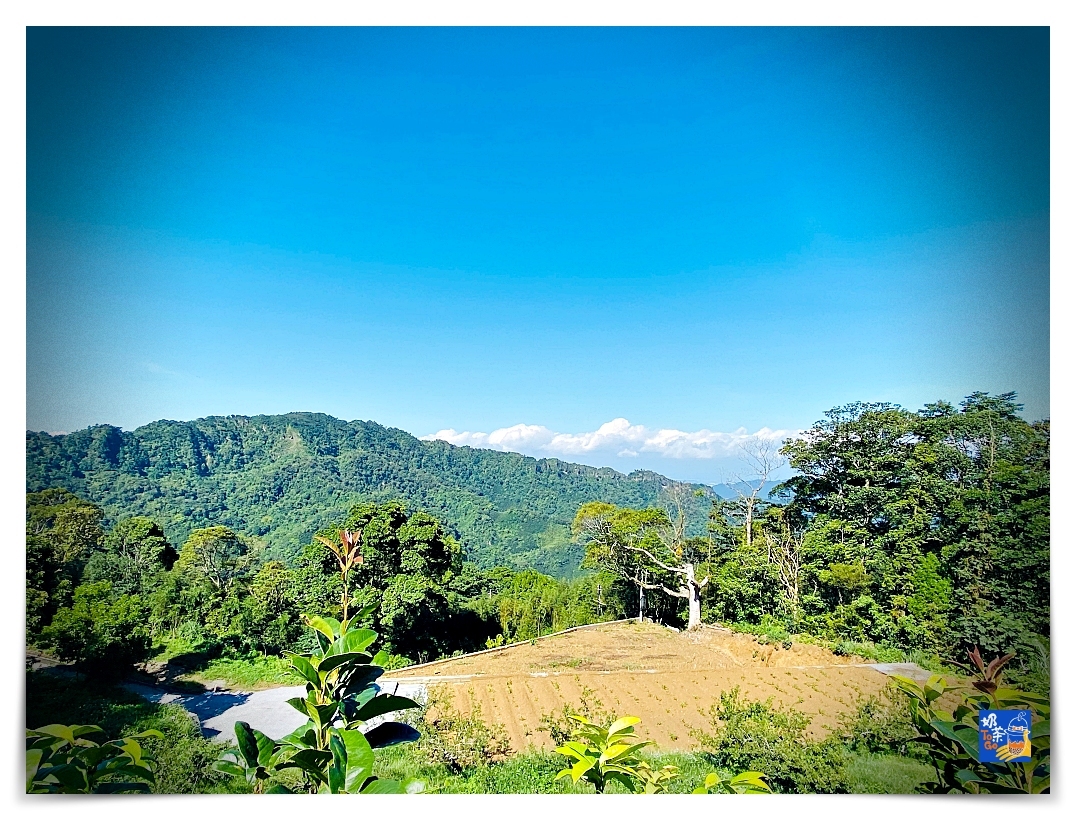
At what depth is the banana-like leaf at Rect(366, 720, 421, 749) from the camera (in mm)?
1593

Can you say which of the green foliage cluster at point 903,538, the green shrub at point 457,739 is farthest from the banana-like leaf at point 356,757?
the green foliage cluster at point 903,538

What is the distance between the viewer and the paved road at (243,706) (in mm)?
3291

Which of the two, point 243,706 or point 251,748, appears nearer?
point 251,748

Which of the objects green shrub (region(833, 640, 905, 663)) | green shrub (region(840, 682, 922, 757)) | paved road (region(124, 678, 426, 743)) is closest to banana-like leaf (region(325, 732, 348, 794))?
paved road (region(124, 678, 426, 743))

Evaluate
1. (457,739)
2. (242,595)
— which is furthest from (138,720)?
(457,739)

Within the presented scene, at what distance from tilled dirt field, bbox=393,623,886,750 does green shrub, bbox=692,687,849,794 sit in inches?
3.0

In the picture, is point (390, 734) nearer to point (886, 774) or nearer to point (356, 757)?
point (356, 757)

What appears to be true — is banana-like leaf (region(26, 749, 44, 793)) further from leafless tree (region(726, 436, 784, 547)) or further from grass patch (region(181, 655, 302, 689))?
leafless tree (region(726, 436, 784, 547))

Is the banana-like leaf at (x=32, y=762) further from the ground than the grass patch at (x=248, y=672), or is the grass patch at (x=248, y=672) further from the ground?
the grass patch at (x=248, y=672)

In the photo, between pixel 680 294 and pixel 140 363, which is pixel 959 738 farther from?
pixel 140 363

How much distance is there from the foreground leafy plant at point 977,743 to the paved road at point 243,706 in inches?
96.2

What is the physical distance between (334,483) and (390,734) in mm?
3345

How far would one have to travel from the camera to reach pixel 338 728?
5.16 ft

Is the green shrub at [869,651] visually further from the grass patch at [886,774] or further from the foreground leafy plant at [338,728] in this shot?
the foreground leafy plant at [338,728]
